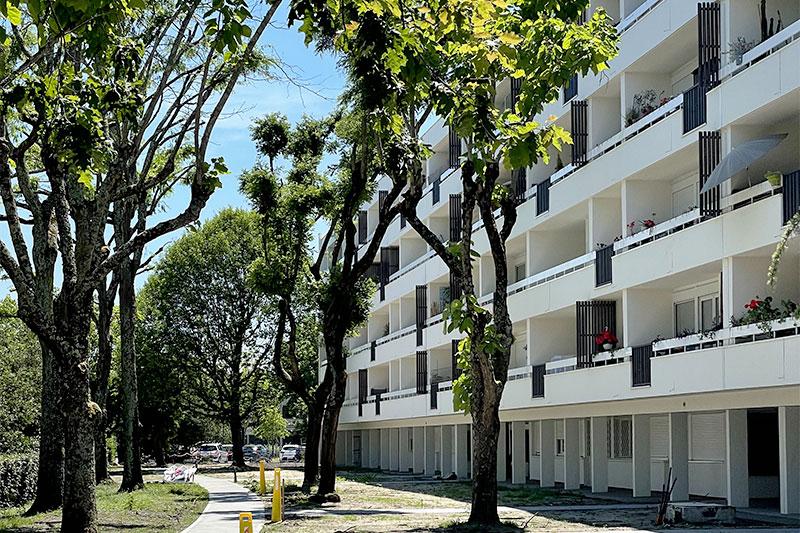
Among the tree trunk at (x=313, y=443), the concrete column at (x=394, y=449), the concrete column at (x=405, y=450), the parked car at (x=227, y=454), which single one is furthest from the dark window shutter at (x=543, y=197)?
the parked car at (x=227, y=454)

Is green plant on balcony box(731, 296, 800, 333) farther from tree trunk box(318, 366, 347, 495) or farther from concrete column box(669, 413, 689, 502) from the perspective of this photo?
tree trunk box(318, 366, 347, 495)

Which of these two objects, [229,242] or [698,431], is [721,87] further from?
[229,242]

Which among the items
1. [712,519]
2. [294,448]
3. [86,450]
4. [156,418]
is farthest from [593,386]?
[294,448]

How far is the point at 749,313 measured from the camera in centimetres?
2127

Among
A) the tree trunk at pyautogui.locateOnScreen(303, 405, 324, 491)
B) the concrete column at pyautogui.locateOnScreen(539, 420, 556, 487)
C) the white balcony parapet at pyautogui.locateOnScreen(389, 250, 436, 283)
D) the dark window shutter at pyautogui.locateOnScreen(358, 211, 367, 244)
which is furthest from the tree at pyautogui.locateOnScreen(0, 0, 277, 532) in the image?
the dark window shutter at pyautogui.locateOnScreen(358, 211, 367, 244)

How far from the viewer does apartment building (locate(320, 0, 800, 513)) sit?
71.4 ft

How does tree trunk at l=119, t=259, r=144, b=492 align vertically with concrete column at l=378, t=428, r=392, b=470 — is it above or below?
above

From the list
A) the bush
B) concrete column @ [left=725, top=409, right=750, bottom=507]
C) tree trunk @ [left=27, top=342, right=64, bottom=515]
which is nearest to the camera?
tree trunk @ [left=27, top=342, right=64, bottom=515]

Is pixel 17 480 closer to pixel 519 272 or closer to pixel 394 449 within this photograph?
pixel 519 272

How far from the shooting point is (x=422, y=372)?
152 feet

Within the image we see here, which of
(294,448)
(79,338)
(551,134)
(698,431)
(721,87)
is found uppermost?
(721,87)

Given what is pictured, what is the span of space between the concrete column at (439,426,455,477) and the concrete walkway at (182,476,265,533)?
430 inches

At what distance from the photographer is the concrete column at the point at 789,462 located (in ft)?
73.6

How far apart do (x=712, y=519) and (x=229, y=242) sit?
44339 millimetres
